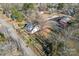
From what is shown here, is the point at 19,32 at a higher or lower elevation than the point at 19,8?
lower

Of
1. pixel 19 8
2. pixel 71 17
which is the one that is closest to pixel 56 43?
pixel 71 17

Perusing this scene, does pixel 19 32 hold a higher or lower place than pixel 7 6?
lower

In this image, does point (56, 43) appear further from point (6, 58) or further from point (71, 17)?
point (6, 58)

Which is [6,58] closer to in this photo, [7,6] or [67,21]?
[7,6]

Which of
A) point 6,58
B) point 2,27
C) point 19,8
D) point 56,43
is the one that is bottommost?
point 6,58

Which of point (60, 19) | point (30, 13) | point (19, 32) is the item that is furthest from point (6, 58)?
point (60, 19)
